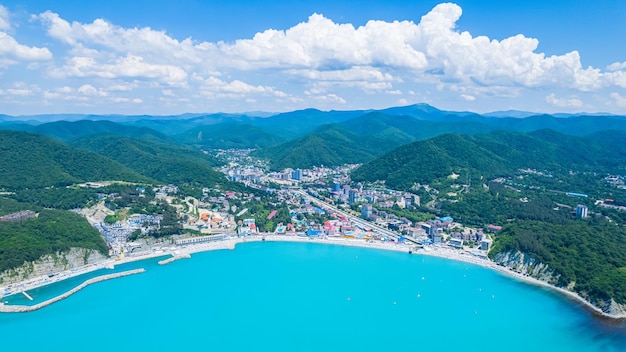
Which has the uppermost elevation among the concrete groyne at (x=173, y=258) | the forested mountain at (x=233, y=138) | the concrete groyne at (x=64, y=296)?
the forested mountain at (x=233, y=138)

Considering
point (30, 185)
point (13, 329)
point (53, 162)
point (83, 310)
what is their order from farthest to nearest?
point (53, 162)
point (30, 185)
point (83, 310)
point (13, 329)

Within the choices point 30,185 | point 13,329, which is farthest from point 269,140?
point 13,329

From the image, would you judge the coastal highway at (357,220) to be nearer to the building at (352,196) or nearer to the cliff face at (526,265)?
the building at (352,196)

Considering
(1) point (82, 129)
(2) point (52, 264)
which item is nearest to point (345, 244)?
(2) point (52, 264)

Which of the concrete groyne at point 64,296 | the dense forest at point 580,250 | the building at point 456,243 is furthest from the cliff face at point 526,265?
the concrete groyne at point 64,296

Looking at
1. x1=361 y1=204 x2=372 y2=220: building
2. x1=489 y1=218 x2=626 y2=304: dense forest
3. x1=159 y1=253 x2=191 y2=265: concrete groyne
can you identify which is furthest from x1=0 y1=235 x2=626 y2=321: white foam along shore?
x1=361 y1=204 x2=372 y2=220: building

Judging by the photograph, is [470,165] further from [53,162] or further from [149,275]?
[53,162]
